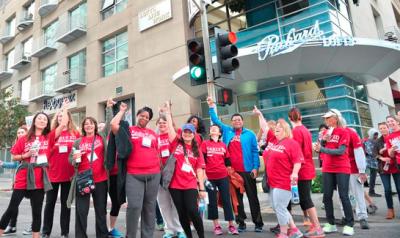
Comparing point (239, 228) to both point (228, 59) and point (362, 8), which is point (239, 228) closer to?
point (228, 59)

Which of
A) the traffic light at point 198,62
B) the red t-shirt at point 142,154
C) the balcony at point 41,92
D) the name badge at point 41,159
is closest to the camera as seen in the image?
the red t-shirt at point 142,154

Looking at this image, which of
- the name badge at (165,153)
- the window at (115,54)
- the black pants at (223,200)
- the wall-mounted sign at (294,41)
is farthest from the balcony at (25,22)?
the black pants at (223,200)

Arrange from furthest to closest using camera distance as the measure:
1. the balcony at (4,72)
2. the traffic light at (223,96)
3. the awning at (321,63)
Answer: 1. the balcony at (4,72)
2. the awning at (321,63)
3. the traffic light at (223,96)

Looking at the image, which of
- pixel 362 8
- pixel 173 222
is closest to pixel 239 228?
pixel 173 222

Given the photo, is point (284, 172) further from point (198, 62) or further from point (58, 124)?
point (58, 124)

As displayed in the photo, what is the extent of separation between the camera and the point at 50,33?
25.4m

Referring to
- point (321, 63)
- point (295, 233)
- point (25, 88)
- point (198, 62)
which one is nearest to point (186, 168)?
point (295, 233)

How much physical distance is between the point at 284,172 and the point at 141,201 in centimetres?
205

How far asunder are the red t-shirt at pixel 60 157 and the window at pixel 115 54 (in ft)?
48.6

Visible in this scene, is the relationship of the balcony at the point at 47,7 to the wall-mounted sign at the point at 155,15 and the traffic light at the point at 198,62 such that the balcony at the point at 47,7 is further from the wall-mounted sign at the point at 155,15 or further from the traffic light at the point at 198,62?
the traffic light at the point at 198,62

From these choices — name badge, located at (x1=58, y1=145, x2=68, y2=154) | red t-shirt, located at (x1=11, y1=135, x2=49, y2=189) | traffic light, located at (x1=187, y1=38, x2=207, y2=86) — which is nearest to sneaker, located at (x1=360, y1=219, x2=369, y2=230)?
traffic light, located at (x1=187, y1=38, x2=207, y2=86)

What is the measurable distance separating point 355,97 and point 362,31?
5234 mm

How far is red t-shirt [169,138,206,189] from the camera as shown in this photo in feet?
14.7

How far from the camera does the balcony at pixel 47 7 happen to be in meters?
24.6
